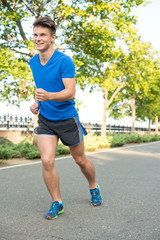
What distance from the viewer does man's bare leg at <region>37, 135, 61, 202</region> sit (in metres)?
3.56

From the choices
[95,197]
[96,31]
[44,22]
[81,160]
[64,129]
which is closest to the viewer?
[44,22]

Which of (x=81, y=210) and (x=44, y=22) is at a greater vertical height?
(x=44, y=22)

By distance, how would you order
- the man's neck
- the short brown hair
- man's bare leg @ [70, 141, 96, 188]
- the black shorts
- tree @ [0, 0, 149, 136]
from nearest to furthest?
the short brown hair, the man's neck, the black shorts, man's bare leg @ [70, 141, 96, 188], tree @ [0, 0, 149, 136]

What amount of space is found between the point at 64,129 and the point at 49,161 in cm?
40

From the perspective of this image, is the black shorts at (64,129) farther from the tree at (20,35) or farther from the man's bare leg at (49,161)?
the tree at (20,35)

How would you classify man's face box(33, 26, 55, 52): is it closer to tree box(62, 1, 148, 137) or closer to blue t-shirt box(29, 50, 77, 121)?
blue t-shirt box(29, 50, 77, 121)

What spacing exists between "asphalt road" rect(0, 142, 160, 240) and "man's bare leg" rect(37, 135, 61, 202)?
0.35 metres

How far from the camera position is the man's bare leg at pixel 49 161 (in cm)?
356

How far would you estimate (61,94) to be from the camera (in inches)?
129

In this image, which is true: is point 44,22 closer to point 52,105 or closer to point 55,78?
point 55,78

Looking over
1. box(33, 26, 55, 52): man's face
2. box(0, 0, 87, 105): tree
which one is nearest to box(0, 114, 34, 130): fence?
box(0, 0, 87, 105): tree

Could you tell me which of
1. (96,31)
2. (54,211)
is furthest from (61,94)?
(96,31)

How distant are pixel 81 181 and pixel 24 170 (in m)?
1.98

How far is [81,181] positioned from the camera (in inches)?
242
